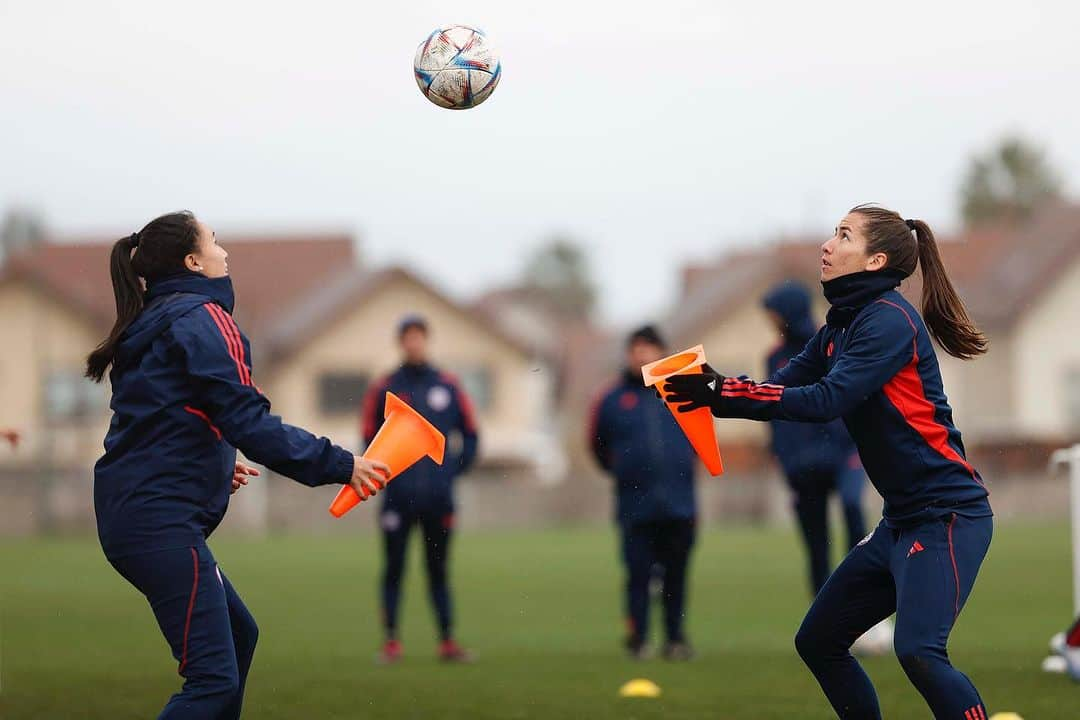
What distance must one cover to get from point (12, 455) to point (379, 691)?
36.9 m

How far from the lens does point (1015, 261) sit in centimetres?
5066

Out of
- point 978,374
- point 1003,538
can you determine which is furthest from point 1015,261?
point 1003,538

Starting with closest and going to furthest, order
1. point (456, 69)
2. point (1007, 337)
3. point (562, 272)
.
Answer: point (456, 69)
point (1007, 337)
point (562, 272)

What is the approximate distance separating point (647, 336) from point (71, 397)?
35553 millimetres

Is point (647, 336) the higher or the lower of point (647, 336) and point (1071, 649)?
the higher

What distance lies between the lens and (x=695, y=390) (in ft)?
18.5

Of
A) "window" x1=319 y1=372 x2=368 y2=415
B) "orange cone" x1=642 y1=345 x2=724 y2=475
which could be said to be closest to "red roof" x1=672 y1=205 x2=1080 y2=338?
"window" x1=319 y1=372 x2=368 y2=415

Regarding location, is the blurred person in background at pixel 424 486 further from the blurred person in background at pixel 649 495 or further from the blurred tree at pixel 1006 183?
the blurred tree at pixel 1006 183

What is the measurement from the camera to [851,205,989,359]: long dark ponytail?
18.9 feet

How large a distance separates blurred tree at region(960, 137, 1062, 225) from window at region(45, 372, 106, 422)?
5613 cm

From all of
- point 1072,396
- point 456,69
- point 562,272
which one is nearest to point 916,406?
point 456,69

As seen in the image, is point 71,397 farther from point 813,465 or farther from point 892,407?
point 892,407

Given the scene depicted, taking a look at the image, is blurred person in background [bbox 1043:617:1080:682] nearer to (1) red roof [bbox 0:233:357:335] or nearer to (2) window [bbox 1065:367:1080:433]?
(2) window [bbox 1065:367:1080:433]

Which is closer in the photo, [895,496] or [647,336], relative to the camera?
[895,496]
